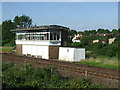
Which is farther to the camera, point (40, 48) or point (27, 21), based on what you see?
point (27, 21)

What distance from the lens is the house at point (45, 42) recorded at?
30.4 meters

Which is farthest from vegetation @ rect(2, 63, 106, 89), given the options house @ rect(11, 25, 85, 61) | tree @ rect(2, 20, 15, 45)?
tree @ rect(2, 20, 15, 45)

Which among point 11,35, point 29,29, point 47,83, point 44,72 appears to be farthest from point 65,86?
point 11,35

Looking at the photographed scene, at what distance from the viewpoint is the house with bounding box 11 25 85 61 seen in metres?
30.4

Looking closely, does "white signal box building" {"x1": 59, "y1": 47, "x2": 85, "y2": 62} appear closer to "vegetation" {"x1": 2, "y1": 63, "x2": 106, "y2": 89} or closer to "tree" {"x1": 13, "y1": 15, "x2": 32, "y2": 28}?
"vegetation" {"x1": 2, "y1": 63, "x2": 106, "y2": 89}

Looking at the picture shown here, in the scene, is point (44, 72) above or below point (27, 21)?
below

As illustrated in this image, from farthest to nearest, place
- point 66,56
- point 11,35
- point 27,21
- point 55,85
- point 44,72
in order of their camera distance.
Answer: point 27,21
point 11,35
point 66,56
point 44,72
point 55,85

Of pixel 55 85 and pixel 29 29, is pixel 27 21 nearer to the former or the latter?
pixel 29 29

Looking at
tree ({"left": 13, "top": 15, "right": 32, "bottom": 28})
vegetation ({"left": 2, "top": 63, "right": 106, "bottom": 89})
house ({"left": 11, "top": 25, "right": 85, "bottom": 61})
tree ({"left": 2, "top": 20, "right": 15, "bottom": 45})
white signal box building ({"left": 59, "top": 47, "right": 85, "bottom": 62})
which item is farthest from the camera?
tree ({"left": 13, "top": 15, "right": 32, "bottom": 28})

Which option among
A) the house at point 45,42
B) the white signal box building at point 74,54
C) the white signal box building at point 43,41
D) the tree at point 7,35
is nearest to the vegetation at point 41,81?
the white signal box building at point 74,54

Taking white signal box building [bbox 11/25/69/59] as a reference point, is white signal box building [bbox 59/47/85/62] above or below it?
below

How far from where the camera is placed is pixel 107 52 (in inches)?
1240

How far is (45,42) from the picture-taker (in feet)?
102

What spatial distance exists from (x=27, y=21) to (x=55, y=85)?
286 feet
